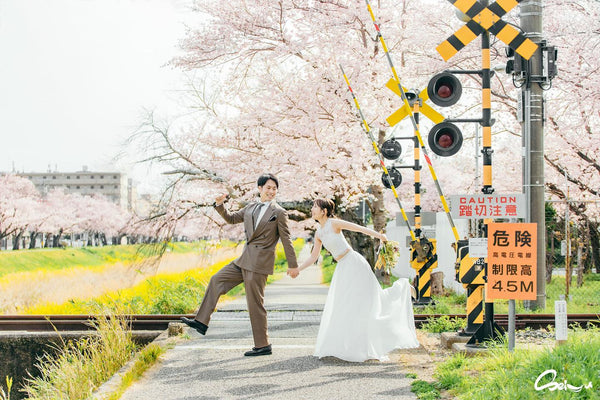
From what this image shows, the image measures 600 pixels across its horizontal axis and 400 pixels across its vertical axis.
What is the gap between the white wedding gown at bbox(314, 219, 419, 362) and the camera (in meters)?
6.93

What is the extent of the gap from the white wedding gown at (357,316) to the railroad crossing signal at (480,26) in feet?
8.17

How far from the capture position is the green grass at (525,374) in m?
4.50

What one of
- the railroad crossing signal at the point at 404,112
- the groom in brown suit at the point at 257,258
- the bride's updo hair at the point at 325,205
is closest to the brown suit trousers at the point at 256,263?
the groom in brown suit at the point at 257,258

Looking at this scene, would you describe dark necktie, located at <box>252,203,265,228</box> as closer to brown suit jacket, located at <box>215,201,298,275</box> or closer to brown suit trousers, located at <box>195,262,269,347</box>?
brown suit jacket, located at <box>215,201,298,275</box>

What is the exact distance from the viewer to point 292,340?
28.0ft

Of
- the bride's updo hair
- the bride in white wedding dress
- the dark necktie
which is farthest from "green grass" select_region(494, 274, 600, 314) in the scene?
the dark necktie

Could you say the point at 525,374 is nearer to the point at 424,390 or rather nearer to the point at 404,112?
the point at 424,390

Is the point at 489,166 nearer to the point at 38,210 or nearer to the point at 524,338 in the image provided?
the point at 524,338

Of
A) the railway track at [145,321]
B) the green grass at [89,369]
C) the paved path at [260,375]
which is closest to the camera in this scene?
the paved path at [260,375]

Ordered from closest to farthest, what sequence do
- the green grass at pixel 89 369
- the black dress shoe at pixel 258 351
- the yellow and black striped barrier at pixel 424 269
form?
the green grass at pixel 89 369 < the black dress shoe at pixel 258 351 < the yellow and black striped barrier at pixel 424 269

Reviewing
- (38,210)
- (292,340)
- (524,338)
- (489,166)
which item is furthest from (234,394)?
(38,210)

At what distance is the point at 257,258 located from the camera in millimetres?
7184

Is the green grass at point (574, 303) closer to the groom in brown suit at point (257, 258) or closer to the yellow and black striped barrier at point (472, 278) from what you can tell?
the yellow and black striped barrier at point (472, 278)

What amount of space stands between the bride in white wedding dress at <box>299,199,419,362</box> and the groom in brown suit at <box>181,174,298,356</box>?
19.5 inches
